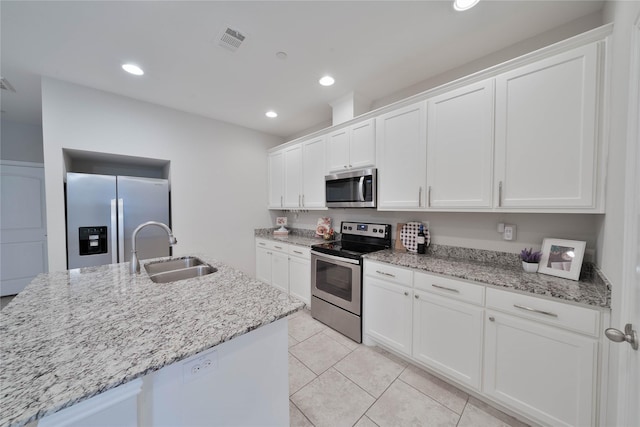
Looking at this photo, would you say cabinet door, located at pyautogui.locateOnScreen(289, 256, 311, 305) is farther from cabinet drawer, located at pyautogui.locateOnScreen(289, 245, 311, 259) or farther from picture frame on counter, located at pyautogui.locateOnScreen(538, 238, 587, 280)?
picture frame on counter, located at pyautogui.locateOnScreen(538, 238, 587, 280)

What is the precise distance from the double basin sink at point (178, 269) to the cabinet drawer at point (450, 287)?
1.62 meters

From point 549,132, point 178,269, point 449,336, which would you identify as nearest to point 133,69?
point 178,269

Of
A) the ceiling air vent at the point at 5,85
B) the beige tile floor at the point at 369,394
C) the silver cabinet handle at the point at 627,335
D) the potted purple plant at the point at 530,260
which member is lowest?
the beige tile floor at the point at 369,394

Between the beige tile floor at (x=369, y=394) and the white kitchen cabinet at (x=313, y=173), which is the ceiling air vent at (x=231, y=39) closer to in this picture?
the white kitchen cabinet at (x=313, y=173)

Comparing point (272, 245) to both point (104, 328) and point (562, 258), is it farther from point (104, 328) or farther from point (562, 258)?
point (562, 258)

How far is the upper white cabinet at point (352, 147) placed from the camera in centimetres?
243

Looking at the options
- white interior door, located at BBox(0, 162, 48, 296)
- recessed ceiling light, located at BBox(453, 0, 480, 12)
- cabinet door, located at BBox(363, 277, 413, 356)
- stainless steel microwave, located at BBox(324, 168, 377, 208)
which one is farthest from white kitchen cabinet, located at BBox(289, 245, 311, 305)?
white interior door, located at BBox(0, 162, 48, 296)

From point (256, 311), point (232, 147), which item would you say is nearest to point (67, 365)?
point (256, 311)

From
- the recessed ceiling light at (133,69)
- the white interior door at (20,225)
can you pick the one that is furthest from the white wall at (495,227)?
the white interior door at (20,225)

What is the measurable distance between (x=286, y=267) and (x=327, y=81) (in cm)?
239

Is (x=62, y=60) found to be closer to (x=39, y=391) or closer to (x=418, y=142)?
(x=39, y=391)

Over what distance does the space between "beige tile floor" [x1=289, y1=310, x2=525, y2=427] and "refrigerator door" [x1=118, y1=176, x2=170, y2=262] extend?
213cm

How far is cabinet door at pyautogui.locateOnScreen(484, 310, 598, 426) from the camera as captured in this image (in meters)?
1.21

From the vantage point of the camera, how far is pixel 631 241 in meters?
0.83
